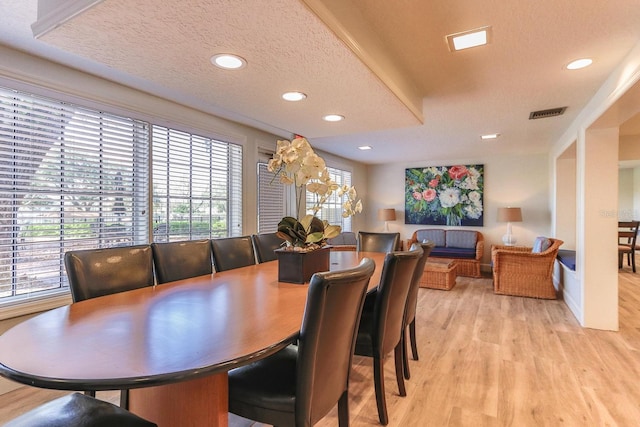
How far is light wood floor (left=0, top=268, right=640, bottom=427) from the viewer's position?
191 cm

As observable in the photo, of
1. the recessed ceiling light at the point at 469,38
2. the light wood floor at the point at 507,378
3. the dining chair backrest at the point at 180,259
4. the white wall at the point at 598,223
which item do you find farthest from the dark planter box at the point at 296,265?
the white wall at the point at 598,223

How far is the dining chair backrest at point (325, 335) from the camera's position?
1.07m

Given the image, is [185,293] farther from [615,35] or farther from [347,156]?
[347,156]

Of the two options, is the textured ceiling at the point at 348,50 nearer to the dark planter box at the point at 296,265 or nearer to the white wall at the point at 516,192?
the dark planter box at the point at 296,265

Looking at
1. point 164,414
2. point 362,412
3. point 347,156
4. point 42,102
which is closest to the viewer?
point 164,414

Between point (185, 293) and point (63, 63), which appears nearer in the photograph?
point (185, 293)

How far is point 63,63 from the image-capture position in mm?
2400

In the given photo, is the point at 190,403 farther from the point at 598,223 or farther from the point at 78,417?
the point at 598,223

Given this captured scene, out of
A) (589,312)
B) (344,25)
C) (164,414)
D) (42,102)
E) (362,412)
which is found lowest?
(362,412)

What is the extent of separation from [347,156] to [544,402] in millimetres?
4918

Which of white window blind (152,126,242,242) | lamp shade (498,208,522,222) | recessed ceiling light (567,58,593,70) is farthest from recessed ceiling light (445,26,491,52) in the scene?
lamp shade (498,208,522,222)

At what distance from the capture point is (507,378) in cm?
234

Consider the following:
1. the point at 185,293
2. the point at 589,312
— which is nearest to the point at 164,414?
the point at 185,293

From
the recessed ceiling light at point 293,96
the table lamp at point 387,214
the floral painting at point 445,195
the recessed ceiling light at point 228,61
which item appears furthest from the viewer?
the table lamp at point 387,214
